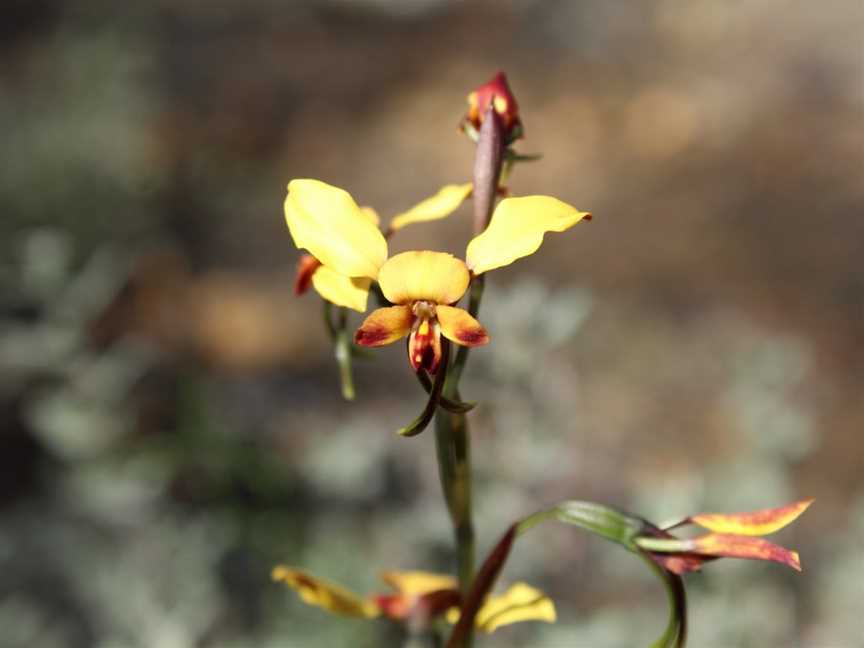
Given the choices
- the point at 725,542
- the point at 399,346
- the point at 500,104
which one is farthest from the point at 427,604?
the point at 399,346

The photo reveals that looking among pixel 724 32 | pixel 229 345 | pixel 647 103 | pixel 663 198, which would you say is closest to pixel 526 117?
pixel 647 103

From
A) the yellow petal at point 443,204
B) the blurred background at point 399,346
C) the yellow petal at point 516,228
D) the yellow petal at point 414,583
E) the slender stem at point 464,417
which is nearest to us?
the yellow petal at point 516,228

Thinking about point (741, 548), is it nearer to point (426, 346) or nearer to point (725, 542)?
point (725, 542)

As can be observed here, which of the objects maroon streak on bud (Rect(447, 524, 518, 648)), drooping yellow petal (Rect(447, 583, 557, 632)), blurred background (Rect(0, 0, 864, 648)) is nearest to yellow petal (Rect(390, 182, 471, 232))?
maroon streak on bud (Rect(447, 524, 518, 648))

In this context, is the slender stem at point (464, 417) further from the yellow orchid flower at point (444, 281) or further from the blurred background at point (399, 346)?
the blurred background at point (399, 346)

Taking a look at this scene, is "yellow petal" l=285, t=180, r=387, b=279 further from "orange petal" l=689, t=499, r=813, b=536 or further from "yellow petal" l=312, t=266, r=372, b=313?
"orange petal" l=689, t=499, r=813, b=536

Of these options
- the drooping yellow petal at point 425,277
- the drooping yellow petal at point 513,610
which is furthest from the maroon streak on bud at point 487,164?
the drooping yellow petal at point 513,610
